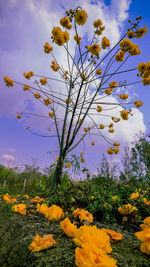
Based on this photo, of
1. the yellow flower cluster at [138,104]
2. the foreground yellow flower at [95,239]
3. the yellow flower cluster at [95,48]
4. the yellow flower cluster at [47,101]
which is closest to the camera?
the foreground yellow flower at [95,239]

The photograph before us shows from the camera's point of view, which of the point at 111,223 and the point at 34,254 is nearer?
the point at 34,254

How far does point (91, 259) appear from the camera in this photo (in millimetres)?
497

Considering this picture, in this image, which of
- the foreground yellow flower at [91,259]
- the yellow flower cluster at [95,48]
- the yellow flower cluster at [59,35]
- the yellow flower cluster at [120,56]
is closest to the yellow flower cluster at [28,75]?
the yellow flower cluster at [59,35]

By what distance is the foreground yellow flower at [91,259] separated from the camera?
49 centimetres

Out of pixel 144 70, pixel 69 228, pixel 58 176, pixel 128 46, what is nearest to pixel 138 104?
pixel 144 70

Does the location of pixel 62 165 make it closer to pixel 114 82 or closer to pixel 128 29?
pixel 114 82

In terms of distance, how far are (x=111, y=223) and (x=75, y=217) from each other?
35 cm

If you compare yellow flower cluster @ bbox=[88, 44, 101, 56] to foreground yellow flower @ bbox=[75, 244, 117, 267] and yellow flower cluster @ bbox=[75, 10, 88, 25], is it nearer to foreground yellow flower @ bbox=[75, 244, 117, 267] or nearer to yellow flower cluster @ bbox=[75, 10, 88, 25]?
yellow flower cluster @ bbox=[75, 10, 88, 25]

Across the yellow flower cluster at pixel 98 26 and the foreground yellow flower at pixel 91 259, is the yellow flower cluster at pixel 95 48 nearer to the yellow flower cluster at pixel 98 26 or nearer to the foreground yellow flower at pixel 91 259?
the yellow flower cluster at pixel 98 26

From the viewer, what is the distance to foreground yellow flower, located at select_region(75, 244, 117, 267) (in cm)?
49

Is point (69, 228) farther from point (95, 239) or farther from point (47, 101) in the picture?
point (47, 101)

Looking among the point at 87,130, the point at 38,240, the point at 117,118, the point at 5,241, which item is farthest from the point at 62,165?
the point at 38,240

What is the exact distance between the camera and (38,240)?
0.74 metres

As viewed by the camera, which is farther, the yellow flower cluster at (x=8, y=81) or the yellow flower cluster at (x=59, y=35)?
the yellow flower cluster at (x=8, y=81)
